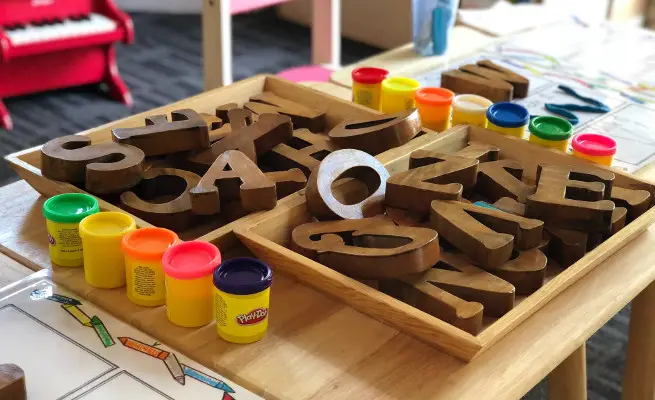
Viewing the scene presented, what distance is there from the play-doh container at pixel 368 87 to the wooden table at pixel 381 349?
1.90ft

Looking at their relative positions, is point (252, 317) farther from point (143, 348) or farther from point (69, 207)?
point (69, 207)

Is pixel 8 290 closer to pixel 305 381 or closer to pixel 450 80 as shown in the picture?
pixel 305 381

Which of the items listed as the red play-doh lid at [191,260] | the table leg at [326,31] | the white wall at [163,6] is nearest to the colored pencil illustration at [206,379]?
the red play-doh lid at [191,260]

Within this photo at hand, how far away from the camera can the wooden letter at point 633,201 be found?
3.76 feet

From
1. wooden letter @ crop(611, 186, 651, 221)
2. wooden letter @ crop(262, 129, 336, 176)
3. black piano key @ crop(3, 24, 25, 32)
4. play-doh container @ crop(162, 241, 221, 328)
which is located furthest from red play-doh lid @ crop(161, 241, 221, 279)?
black piano key @ crop(3, 24, 25, 32)

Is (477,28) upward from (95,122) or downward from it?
upward

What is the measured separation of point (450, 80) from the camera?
1604 mm

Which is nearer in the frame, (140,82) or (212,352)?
(212,352)

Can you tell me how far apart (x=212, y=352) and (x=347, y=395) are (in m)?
0.16

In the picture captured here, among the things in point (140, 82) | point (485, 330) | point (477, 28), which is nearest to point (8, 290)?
point (485, 330)

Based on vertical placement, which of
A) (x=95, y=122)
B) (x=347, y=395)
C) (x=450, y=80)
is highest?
(x=450, y=80)

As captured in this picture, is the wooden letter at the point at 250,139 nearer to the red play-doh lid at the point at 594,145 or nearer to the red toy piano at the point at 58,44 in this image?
the red play-doh lid at the point at 594,145

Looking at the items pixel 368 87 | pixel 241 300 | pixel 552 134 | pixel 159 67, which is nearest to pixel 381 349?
pixel 241 300

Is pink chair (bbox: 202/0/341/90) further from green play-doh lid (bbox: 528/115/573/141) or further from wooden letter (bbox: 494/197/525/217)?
wooden letter (bbox: 494/197/525/217)
